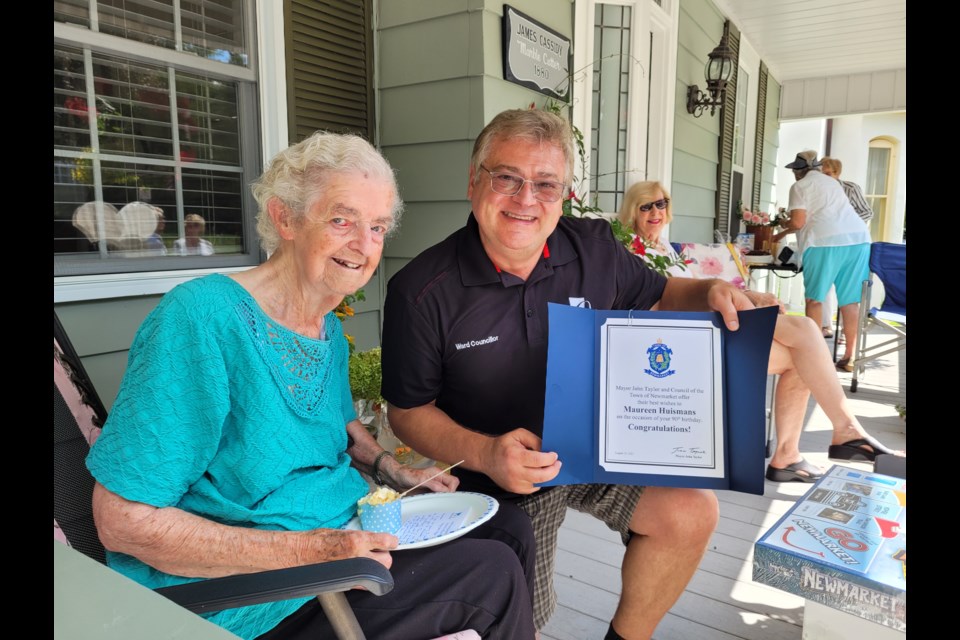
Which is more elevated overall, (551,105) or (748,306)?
(551,105)

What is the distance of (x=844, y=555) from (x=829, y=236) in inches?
203

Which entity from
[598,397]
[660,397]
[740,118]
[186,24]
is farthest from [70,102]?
[740,118]

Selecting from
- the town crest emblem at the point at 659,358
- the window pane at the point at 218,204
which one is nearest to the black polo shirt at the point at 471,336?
the town crest emblem at the point at 659,358

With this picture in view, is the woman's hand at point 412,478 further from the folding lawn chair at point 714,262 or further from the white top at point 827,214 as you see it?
the white top at point 827,214

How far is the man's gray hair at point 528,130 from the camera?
1.48m

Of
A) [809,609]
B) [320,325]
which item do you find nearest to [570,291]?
[320,325]

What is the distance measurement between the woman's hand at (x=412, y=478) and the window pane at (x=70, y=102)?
1.35m

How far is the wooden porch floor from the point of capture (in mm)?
1827

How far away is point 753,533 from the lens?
242 cm

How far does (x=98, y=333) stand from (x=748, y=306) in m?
1.85

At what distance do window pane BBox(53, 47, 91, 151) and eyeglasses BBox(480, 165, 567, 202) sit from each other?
4.18 ft

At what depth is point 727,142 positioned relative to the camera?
620cm

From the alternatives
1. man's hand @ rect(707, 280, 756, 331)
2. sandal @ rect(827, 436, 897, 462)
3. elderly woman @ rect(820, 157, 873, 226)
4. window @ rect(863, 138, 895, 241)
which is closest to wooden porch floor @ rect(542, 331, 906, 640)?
sandal @ rect(827, 436, 897, 462)
